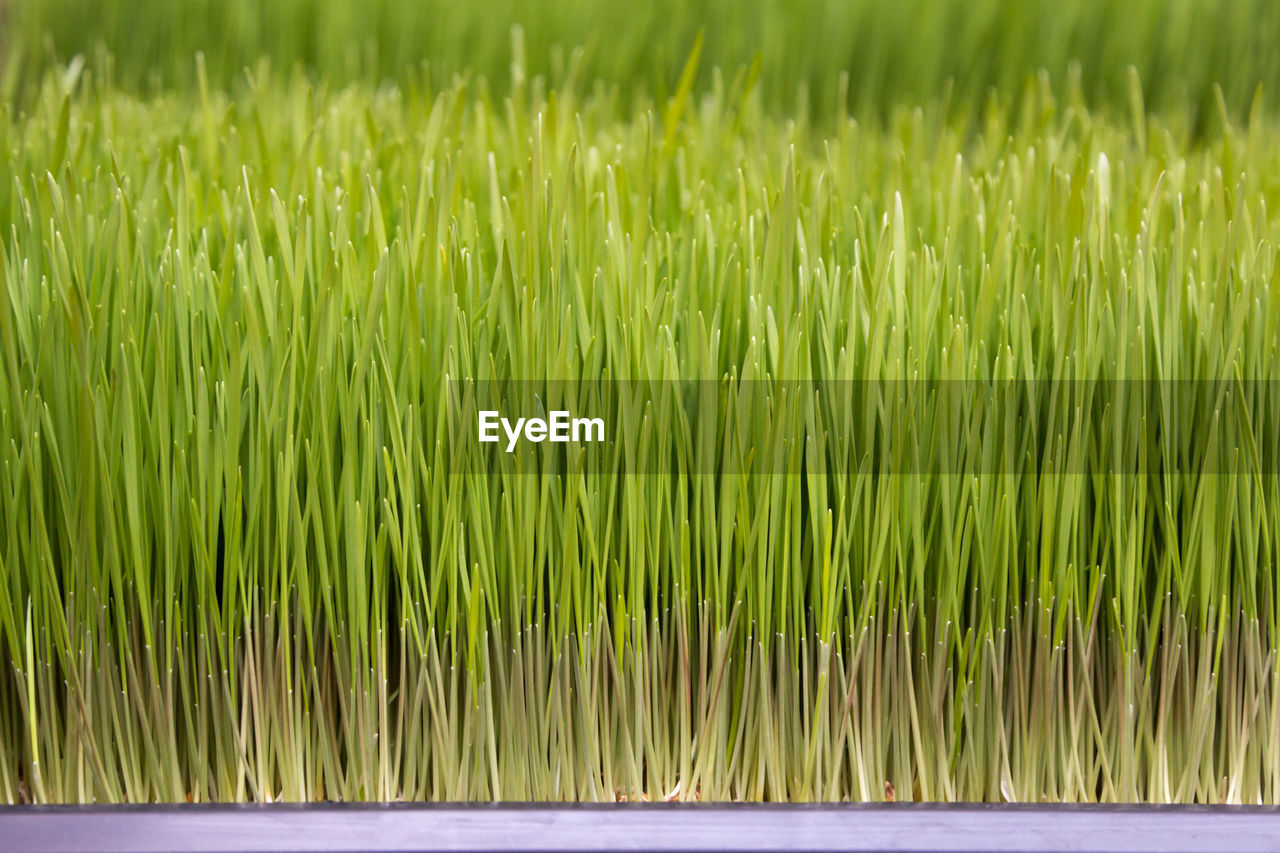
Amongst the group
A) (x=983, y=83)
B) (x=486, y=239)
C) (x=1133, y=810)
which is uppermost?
(x=983, y=83)

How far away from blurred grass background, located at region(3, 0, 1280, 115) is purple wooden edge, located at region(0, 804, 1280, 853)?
1.03 m

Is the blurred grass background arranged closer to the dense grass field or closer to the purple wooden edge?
the dense grass field

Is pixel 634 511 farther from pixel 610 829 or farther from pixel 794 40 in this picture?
pixel 794 40

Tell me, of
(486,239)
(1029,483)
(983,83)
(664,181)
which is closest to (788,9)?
(983,83)

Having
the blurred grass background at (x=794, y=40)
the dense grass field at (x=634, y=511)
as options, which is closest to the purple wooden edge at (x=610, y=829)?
the dense grass field at (x=634, y=511)

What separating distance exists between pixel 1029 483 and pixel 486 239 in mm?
343

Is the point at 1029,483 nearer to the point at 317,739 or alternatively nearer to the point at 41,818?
the point at 317,739

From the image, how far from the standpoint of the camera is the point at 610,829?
447 millimetres

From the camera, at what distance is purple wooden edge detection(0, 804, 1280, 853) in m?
0.44

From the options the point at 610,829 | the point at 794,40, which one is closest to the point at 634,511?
the point at 610,829

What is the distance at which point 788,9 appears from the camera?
51.7 inches

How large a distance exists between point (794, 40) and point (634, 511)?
1.02m

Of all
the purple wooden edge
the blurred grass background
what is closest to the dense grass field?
the purple wooden edge

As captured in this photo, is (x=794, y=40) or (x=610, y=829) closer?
(x=610, y=829)
